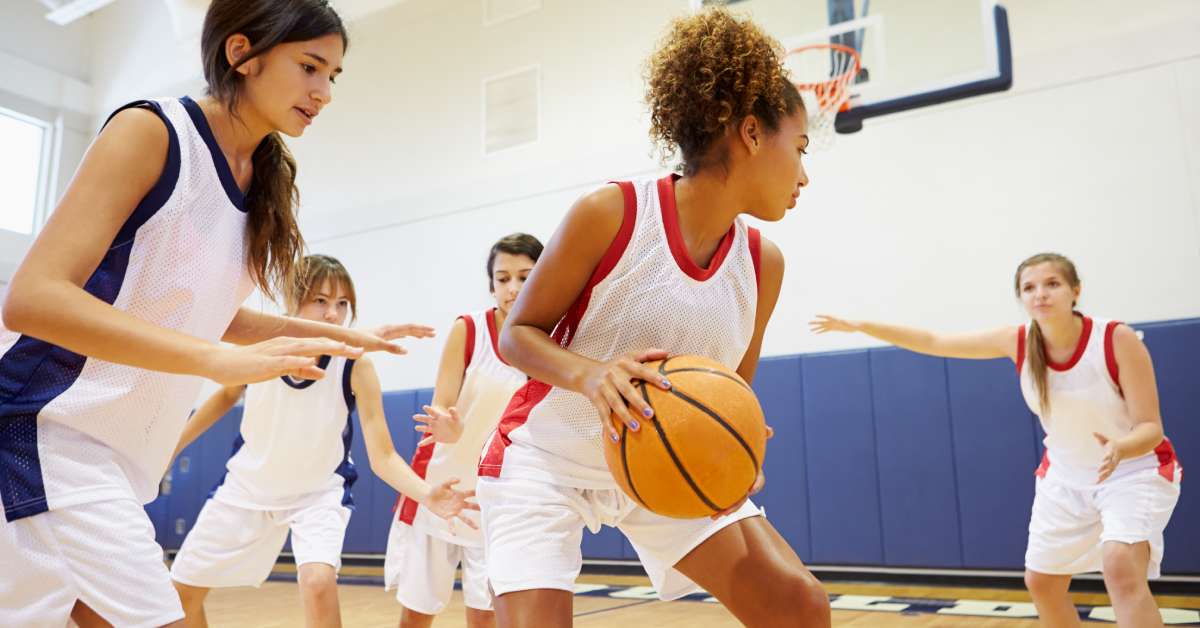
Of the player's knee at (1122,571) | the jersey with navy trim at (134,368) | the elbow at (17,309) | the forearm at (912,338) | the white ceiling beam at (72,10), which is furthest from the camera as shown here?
the white ceiling beam at (72,10)

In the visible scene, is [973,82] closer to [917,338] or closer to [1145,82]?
[1145,82]

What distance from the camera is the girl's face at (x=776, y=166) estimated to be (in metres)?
1.79

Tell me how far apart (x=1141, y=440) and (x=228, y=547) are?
11.1ft

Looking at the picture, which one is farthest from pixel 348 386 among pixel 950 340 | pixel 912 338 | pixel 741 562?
pixel 950 340

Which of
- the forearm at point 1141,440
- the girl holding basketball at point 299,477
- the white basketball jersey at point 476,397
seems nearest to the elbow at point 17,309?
the girl holding basketball at point 299,477

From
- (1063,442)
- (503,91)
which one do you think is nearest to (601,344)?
(1063,442)

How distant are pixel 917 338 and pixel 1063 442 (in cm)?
77

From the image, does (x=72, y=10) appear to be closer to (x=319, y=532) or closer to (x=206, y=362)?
(x=319, y=532)

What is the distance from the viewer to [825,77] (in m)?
5.29

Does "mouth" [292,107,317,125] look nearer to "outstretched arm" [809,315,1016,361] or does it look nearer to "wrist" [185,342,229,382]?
"wrist" [185,342,229,382]

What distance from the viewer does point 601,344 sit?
174cm

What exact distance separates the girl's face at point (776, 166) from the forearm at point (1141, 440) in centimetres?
208

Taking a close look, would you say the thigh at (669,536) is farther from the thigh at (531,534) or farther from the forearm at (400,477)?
the forearm at (400,477)

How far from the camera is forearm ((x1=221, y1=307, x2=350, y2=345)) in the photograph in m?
1.95
